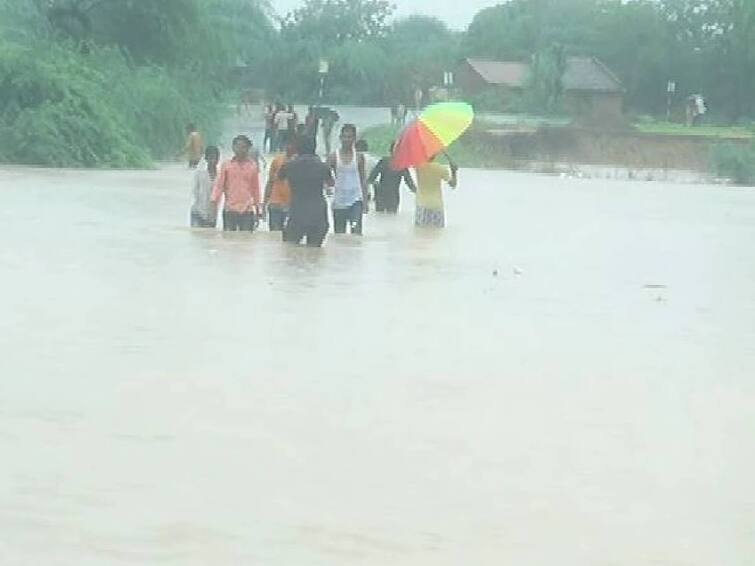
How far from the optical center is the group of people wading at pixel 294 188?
19859mm

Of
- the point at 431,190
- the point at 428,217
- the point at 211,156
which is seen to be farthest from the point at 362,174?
the point at 211,156

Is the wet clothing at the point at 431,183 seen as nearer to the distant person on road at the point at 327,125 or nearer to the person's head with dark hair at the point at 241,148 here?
the person's head with dark hair at the point at 241,148

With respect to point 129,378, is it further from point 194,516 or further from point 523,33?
point 523,33

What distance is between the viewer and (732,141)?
61500 millimetres

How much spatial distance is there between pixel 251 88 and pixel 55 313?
87196mm

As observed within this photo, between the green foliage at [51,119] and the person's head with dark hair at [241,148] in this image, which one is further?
the green foliage at [51,119]

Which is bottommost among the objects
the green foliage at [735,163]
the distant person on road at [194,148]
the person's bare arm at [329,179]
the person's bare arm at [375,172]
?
the green foliage at [735,163]

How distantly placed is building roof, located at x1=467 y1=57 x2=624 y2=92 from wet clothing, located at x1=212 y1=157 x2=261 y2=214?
241 feet

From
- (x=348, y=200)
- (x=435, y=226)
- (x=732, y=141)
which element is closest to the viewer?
(x=348, y=200)

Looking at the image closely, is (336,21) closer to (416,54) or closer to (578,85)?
(416,54)

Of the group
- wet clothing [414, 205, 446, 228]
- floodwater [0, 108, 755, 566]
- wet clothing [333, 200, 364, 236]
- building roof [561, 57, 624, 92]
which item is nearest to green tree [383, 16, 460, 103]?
building roof [561, 57, 624, 92]

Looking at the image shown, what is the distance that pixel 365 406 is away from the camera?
1094 cm

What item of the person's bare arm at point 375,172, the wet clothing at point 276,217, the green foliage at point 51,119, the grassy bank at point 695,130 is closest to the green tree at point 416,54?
the grassy bank at point 695,130

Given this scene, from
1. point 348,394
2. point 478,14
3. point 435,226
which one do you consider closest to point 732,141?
point 435,226
